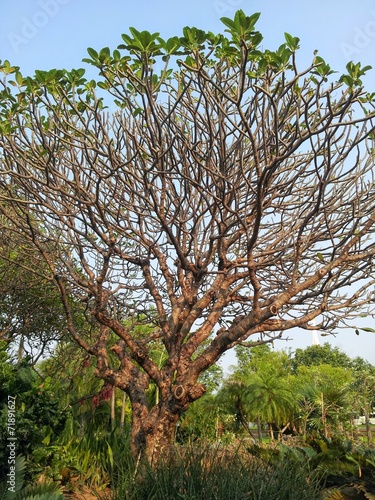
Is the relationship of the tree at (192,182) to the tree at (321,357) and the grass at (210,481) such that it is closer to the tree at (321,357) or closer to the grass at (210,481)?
the grass at (210,481)

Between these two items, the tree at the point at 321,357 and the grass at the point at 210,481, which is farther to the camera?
the tree at the point at 321,357

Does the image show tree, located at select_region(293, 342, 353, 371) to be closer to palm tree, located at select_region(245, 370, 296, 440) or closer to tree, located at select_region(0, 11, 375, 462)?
palm tree, located at select_region(245, 370, 296, 440)

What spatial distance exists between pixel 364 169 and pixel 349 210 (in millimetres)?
781

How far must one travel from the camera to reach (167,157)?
728 centimetres

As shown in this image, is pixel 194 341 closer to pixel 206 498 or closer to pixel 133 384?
pixel 133 384

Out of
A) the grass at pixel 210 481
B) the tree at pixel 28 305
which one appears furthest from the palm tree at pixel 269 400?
the grass at pixel 210 481

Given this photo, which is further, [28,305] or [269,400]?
[269,400]

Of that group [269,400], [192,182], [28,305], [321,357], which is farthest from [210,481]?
[321,357]

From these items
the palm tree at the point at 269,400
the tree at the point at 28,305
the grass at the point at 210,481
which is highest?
the tree at the point at 28,305

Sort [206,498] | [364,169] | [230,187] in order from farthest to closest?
[364,169]
[230,187]
[206,498]

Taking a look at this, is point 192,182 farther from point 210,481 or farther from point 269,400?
point 269,400

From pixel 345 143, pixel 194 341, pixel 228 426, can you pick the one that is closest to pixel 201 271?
pixel 194 341

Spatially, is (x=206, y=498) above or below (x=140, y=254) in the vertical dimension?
below

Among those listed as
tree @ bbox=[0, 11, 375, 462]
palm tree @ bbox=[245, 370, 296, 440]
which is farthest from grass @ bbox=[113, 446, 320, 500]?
palm tree @ bbox=[245, 370, 296, 440]
